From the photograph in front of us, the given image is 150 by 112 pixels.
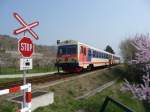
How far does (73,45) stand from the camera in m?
31.5

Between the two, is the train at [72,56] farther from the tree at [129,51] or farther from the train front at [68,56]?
the tree at [129,51]

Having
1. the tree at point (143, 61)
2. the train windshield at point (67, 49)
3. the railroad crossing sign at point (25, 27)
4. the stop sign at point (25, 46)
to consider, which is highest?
the train windshield at point (67, 49)

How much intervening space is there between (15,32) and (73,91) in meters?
9.93

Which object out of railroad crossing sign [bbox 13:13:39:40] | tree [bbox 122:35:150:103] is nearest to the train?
railroad crossing sign [bbox 13:13:39:40]

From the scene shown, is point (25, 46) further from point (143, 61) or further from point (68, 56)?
point (68, 56)

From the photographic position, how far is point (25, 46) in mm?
10562

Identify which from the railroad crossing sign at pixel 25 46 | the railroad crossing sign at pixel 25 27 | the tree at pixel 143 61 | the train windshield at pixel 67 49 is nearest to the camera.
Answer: the tree at pixel 143 61

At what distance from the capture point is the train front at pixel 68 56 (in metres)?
31.1

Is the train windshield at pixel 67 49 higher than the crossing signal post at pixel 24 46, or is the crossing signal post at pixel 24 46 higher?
the train windshield at pixel 67 49

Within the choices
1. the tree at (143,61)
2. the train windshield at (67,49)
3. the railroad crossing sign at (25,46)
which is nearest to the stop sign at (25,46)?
the railroad crossing sign at (25,46)

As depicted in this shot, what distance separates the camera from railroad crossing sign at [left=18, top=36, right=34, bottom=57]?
A: 33.8ft

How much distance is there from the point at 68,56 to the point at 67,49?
693mm

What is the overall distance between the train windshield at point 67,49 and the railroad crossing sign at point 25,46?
2039 cm

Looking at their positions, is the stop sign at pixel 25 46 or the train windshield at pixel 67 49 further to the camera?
the train windshield at pixel 67 49
